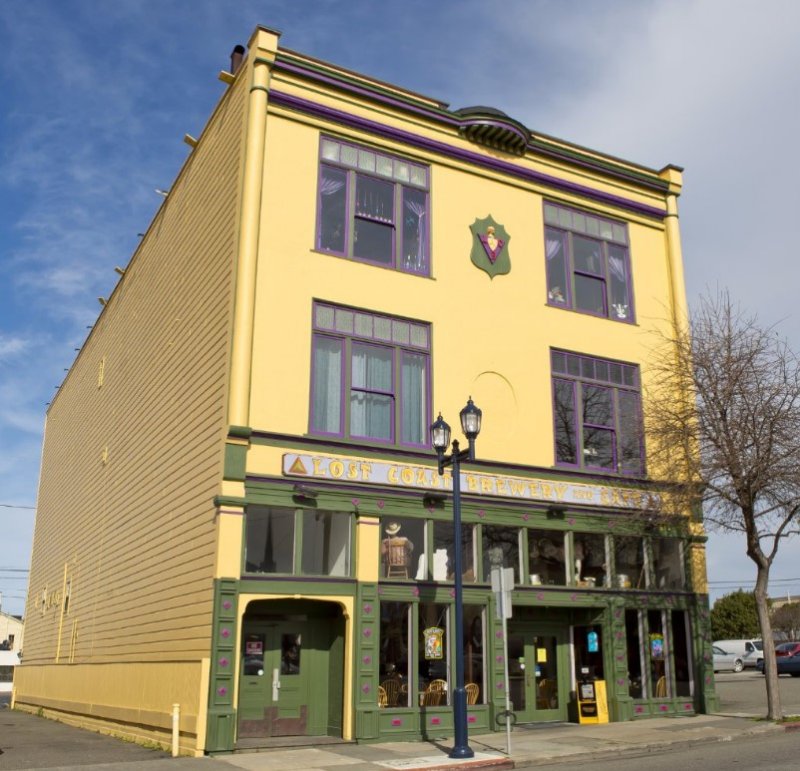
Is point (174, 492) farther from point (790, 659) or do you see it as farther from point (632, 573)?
point (790, 659)

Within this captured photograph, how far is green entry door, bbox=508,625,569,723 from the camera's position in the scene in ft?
63.0

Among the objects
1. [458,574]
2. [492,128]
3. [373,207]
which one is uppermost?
[492,128]

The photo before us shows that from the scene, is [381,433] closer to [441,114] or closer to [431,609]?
[431,609]

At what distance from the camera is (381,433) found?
60.8 feet

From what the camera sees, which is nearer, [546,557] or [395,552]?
[395,552]

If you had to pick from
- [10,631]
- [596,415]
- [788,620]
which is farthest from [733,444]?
[10,631]

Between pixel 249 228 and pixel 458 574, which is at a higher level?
pixel 249 228

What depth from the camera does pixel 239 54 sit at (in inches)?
877

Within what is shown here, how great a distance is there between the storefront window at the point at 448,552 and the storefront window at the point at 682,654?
221 inches

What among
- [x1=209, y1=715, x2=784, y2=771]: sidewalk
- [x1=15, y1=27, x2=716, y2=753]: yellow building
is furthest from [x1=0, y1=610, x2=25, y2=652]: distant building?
[x1=209, y1=715, x2=784, y2=771]: sidewalk

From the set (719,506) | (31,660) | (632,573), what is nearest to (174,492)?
(632,573)

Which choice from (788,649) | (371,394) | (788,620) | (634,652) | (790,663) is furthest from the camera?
(788,620)

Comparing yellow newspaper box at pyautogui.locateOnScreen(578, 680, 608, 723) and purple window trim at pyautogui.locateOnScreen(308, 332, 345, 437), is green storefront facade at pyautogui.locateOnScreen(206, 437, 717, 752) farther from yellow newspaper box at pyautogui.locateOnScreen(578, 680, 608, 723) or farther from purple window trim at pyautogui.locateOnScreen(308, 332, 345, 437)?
purple window trim at pyautogui.locateOnScreen(308, 332, 345, 437)

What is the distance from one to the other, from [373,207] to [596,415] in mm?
7277
